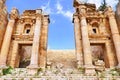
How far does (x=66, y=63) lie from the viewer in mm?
19297

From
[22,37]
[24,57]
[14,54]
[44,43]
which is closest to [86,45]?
[44,43]

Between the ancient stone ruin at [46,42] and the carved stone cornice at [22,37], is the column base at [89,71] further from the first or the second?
the carved stone cornice at [22,37]

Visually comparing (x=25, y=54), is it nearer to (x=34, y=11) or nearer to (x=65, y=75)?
(x=34, y=11)

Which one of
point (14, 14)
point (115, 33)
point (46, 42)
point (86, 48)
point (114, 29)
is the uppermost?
point (14, 14)

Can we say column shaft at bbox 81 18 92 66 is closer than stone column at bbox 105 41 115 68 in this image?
Yes

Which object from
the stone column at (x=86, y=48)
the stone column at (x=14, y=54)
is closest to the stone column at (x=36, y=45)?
the stone column at (x=14, y=54)

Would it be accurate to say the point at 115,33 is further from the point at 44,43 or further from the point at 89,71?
the point at 44,43

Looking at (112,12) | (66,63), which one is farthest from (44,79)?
(112,12)

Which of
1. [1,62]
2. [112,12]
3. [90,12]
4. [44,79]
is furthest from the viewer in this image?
[90,12]

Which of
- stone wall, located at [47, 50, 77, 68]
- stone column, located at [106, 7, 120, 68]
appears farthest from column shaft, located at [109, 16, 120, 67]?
stone wall, located at [47, 50, 77, 68]

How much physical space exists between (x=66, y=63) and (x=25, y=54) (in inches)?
244

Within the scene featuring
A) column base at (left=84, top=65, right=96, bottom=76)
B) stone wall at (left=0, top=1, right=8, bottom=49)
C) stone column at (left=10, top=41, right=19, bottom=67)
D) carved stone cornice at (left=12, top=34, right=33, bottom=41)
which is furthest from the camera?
carved stone cornice at (left=12, top=34, right=33, bottom=41)

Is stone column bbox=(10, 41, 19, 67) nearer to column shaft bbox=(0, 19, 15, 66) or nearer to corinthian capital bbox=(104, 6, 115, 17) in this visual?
column shaft bbox=(0, 19, 15, 66)

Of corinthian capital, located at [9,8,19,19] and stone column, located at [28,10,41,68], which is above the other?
corinthian capital, located at [9,8,19,19]
